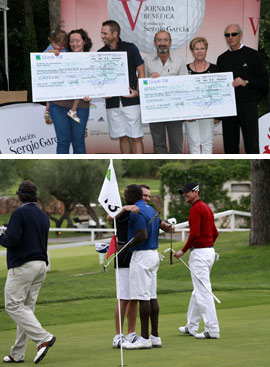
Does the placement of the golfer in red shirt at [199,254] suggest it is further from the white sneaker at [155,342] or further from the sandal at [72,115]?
the sandal at [72,115]

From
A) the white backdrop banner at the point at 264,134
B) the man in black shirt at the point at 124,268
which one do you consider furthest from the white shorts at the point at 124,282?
the white backdrop banner at the point at 264,134

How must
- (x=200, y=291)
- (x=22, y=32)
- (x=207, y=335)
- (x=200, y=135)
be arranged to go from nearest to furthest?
(x=207, y=335), (x=200, y=291), (x=200, y=135), (x=22, y=32)

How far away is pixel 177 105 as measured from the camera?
1212cm

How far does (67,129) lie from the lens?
1230 centimetres

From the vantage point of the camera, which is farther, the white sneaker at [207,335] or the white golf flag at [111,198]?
the white sneaker at [207,335]

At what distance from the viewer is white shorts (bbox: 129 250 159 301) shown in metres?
8.41

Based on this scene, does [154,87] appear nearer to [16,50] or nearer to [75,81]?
[75,81]

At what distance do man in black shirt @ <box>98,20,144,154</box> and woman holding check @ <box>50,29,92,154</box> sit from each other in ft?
0.95

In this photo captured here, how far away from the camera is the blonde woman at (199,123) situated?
12.3 m

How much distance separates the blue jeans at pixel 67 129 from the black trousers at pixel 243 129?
6.53 feet

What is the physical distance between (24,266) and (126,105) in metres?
4.88

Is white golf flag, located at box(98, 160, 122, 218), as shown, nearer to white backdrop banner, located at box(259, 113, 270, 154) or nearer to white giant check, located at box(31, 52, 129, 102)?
white giant check, located at box(31, 52, 129, 102)

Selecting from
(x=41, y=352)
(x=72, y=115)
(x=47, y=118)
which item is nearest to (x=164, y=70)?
(x=72, y=115)

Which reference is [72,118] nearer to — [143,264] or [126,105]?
[126,105]
